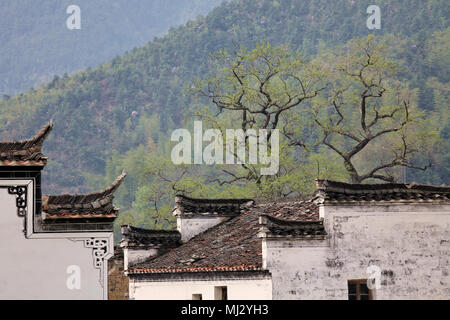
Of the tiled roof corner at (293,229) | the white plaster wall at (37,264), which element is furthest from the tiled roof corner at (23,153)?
the tiled roof corner at (293,229)

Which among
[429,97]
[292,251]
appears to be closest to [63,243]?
[292,251]

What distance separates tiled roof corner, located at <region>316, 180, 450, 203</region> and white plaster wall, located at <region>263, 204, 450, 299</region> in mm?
237

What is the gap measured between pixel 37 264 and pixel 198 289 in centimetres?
862

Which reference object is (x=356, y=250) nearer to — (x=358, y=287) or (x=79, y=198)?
(x=358, y=287)

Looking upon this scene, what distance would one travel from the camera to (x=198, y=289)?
108ft

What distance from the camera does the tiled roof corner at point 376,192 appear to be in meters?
30.6

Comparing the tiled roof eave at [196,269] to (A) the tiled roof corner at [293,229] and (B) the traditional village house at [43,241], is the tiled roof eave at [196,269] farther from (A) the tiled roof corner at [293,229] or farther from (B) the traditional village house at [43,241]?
(B) the traditional village house at [43,241]

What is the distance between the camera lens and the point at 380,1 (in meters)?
191

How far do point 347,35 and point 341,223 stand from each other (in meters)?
167

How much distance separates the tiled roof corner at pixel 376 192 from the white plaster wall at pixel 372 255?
24cm

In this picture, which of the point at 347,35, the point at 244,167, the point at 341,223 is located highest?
the point at 347,35

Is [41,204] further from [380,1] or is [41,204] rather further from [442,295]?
[380,1]

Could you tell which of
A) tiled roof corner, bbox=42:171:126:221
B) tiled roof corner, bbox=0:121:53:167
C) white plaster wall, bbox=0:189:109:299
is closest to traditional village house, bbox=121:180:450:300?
tiled roof corner, bbox=42:171:126:221

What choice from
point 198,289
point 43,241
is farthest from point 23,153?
point 198,289
